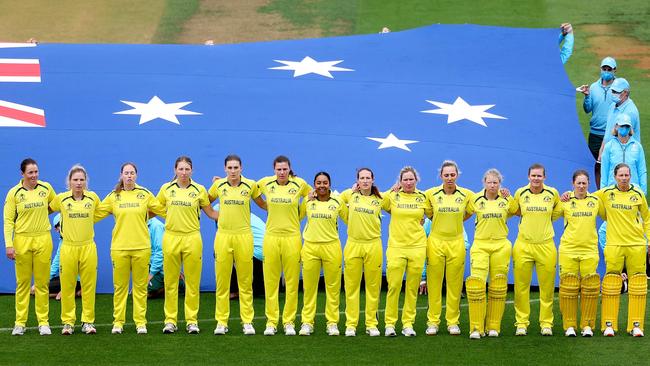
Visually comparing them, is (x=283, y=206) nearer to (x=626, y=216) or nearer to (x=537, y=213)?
(x=537, y=213)

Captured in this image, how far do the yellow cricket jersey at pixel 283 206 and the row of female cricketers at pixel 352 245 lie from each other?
13 millimetres

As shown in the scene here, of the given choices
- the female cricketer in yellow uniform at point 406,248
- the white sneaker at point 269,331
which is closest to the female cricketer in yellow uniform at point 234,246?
the white sneaker at point 269,331

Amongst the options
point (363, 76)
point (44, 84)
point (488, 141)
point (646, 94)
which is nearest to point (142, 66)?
point (44, 84)

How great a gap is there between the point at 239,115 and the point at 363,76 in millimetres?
2234

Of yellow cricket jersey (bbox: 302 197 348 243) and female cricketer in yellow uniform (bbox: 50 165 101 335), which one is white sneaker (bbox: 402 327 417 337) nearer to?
yellow cricket jersey (bbox: 302 197 348 243)

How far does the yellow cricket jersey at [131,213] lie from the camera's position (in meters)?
14.0

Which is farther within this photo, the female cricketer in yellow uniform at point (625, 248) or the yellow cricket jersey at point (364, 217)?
the yellow cricket jersey at point (364, 217)

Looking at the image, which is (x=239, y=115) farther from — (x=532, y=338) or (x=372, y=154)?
(x=532, y=338)

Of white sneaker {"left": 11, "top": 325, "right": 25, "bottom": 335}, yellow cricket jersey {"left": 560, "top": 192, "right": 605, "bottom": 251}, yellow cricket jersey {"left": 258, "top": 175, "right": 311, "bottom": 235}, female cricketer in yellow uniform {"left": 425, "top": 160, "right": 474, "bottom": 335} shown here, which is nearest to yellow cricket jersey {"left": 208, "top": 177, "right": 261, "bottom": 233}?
yellow cricket jersey {"left": 258, "top": 175, "right": 311, "bottom": 235}

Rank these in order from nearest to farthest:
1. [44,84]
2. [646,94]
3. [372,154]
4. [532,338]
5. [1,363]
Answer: [1,363] < [532,338] < [372,154] < [44,84] < [646,94]

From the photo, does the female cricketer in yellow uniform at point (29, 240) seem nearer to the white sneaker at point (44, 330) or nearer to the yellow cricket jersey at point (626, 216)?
the white sneaker at point (44, 330)

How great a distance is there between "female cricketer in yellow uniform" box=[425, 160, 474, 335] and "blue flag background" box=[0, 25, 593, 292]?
8.91 ft

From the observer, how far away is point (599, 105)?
19.0 m

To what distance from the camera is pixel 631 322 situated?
13.8 meters
